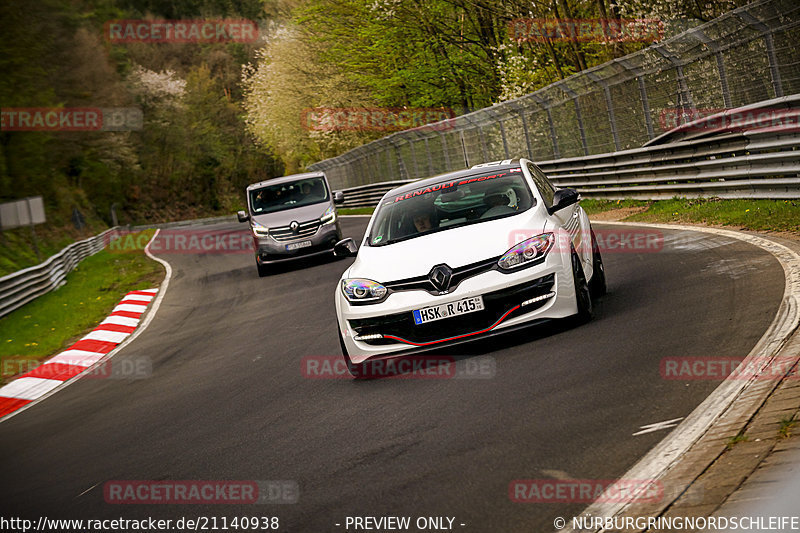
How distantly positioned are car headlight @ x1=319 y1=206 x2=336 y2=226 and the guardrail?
666 centimetres

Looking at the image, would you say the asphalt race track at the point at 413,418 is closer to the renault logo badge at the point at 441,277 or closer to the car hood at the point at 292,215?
the renault logo badge at the point at 441,277

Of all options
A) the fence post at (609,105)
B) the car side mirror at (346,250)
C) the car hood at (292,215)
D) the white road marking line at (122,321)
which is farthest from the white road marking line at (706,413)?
the car hood at (292,215)

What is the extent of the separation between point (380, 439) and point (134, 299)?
1570 centimetres

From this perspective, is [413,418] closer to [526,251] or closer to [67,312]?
[526,251]

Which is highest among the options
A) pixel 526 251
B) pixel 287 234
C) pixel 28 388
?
pixel 287 234

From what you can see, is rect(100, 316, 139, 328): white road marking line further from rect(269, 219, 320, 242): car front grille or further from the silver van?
rect(269, 219, 320, 242): car front grille

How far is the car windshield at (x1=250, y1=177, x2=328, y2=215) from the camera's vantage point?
825 inches

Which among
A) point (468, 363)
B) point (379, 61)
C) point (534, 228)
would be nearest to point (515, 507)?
point (468, 363)

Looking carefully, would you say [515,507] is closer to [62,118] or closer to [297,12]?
[297,12]

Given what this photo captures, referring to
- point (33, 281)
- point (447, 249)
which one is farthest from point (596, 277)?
point (33, 281)

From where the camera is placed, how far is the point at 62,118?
47750 mm

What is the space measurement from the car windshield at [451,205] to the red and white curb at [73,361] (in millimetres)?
5175

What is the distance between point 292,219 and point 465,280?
43.5 feet

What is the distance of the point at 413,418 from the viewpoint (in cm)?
627
